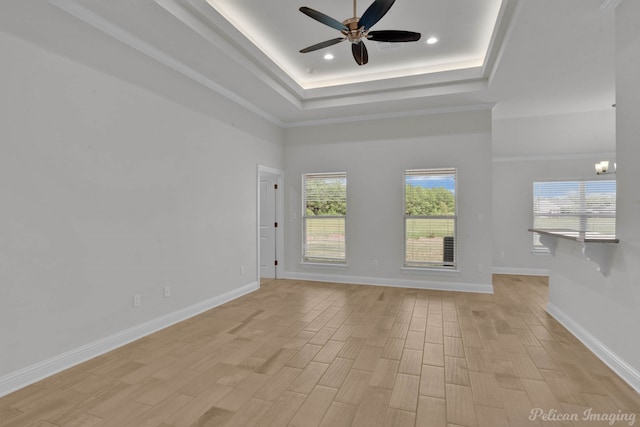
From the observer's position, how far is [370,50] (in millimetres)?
4281

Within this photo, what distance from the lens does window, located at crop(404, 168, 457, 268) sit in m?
5.59

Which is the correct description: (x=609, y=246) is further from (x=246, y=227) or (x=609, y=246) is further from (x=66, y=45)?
(x=66, y=45)

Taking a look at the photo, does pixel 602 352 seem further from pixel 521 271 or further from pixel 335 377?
pixel 521 271

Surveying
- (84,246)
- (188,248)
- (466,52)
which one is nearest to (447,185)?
(466,52)

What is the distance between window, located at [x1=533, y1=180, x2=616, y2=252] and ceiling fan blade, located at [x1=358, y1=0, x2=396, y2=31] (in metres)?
5.97

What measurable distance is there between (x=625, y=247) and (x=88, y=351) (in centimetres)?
458

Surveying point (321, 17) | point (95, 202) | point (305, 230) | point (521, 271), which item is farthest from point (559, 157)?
point (95, 202)

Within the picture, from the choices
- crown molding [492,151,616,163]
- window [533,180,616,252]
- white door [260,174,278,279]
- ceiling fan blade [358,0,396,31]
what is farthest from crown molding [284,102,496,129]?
ceiling fan blade [358,0,396,31]

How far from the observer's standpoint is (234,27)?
138 inches

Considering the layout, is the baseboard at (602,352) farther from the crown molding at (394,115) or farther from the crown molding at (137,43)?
the crown molding at (137,43)

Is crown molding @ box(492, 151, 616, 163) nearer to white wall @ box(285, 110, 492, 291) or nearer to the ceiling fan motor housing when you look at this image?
white wall @ box(285, 110, 492, 291)

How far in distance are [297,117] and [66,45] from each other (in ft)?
12.3

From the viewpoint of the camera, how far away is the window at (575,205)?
21.6 ft

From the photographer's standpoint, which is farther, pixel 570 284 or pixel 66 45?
pixel 570 284
